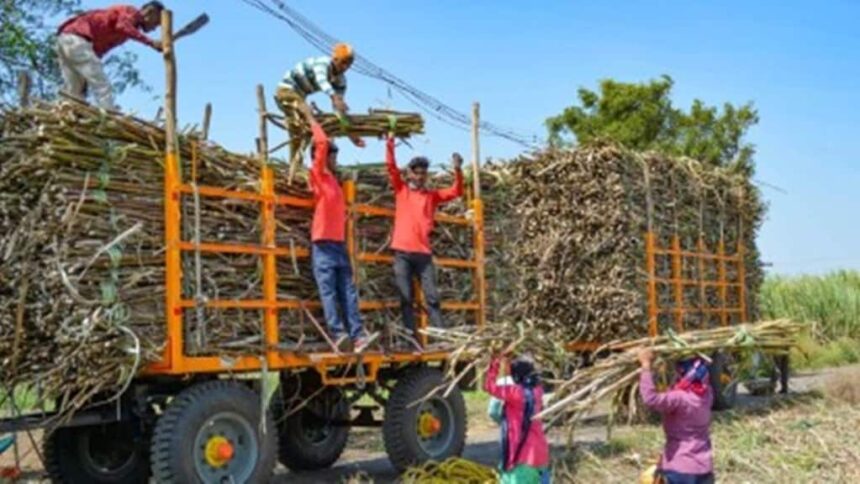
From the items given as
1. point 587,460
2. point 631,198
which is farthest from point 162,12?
point 631,198

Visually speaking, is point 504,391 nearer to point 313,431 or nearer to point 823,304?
point 313,431

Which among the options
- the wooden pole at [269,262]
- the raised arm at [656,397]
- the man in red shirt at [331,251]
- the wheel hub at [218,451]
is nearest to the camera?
the raised arm at [656,397]

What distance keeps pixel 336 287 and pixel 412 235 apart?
104 centimetres

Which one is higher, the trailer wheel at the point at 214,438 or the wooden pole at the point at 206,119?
the wooden pole at the point at 206,119

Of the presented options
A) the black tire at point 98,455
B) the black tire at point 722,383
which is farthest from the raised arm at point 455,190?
the black tire at point 722,383

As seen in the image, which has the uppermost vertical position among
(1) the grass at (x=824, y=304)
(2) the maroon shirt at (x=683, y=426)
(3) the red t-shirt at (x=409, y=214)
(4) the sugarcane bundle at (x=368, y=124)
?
(4) the sugarcane bundle at (x=368, y=124)

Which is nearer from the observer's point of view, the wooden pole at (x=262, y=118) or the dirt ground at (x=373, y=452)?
the wooden pole at (x=262, y=118)

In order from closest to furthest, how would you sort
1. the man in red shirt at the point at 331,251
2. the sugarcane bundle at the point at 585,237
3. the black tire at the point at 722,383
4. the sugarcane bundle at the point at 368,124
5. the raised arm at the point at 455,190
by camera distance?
the man in red shirt at the point at 331,251
the sugarcane bundle at the point at 368,124
the raised arm at the point at 455,190
the sugarcane bundle at the point at 585,237
the black tire at the point at 722,383

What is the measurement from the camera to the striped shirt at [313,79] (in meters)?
9.48

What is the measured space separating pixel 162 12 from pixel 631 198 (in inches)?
256

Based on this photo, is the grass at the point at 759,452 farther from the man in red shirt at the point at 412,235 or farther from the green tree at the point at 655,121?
the green tree at the point at 655,121

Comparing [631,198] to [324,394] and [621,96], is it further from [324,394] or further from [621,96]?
[621,96]

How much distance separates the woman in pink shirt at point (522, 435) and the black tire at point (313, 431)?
3109 mm

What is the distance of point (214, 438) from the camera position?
8.00 metres
